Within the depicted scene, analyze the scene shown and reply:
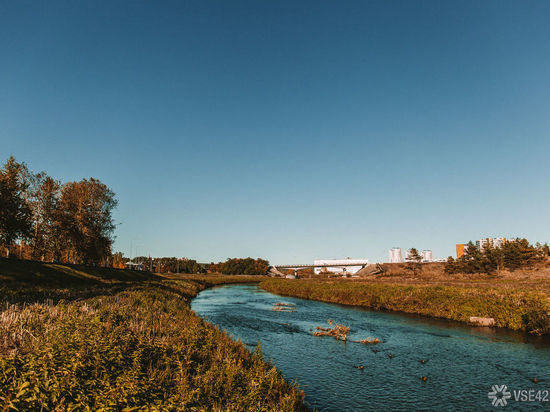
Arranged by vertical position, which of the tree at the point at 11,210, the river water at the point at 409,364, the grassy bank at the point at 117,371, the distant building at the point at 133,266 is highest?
the tree at the point at 11,210

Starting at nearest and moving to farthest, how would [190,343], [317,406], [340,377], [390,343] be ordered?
[317,406]
[190,343]
[340,377]
[390,343]

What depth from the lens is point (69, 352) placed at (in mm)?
8852

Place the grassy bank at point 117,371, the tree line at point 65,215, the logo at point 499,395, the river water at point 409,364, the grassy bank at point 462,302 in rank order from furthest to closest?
the tree line at point 65,215 → the grassy bank at point 462,302 → the river water at point 409,364 → the logo at point 499,395 → the grassy bank at point 117,371

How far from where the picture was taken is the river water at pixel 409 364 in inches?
533

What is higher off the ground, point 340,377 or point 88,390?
point 88,390

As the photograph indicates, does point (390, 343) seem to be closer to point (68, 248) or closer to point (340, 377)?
point (340, 377)

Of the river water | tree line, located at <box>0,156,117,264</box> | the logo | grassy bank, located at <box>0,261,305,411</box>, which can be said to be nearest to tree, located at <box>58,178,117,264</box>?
tree line, located at <box>0,156,117,264</box>

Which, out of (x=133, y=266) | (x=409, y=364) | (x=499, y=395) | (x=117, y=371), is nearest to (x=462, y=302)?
(x=409, y=364)

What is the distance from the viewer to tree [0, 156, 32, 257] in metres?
44.1

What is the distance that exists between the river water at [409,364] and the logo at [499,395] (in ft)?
0.61

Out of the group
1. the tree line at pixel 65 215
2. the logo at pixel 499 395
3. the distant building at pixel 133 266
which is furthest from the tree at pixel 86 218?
the distant building at pixel 133 266

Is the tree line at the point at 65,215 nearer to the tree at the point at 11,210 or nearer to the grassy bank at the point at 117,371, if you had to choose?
the tree at the point at 11,210

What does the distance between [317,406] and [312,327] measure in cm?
1684

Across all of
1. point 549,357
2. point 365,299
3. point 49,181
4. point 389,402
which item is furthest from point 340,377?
point 49,181
